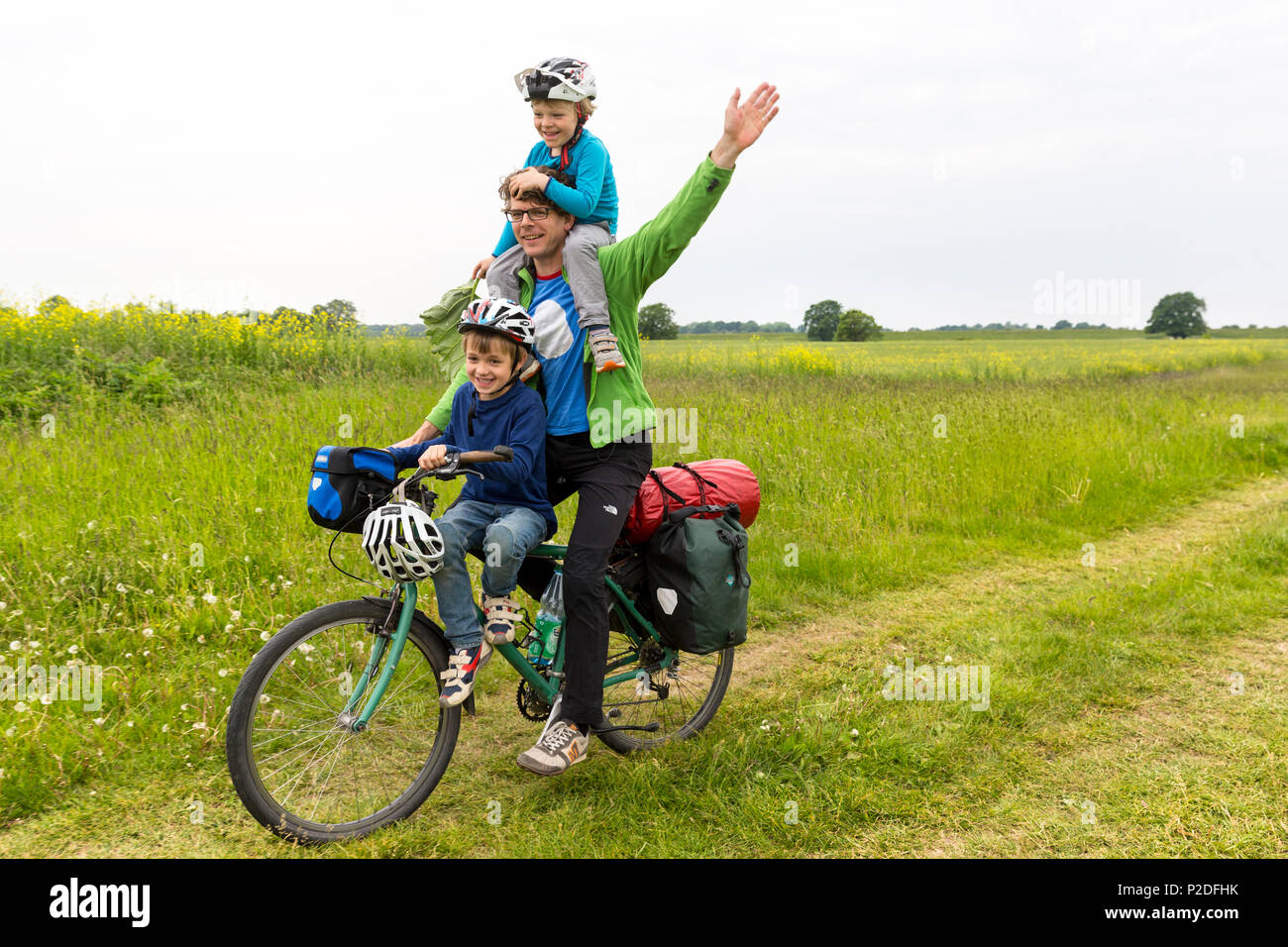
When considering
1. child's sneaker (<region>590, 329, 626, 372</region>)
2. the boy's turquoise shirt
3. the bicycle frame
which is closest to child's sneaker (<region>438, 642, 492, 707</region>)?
the bicycle frame

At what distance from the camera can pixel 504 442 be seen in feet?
11.5

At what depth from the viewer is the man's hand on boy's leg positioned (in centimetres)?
326

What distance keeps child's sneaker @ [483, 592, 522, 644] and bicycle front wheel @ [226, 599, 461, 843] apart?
0.21 metres

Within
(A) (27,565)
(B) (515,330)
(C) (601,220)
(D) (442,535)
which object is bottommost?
(A) (27,565)

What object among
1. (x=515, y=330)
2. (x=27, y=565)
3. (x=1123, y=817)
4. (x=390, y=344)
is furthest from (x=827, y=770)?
(x=390, y=344)

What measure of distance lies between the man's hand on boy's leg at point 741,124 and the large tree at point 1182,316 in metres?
86.2

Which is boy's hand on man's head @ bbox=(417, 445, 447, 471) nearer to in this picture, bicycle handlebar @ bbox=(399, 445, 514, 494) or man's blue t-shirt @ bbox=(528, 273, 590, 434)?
bicycle handlebar @ bbox=(399, 445, 514, 494)

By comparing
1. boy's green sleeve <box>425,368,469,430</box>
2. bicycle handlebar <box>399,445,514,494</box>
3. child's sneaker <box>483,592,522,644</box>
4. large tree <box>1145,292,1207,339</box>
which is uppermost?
large tree <box>1145,292,1207,339</box>

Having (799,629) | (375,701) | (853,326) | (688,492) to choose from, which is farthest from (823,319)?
(375,701)

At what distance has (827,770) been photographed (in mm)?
4020

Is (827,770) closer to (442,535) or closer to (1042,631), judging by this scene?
→ (442,535)

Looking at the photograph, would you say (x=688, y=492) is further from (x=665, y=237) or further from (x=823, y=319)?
(x=823, y=319)
